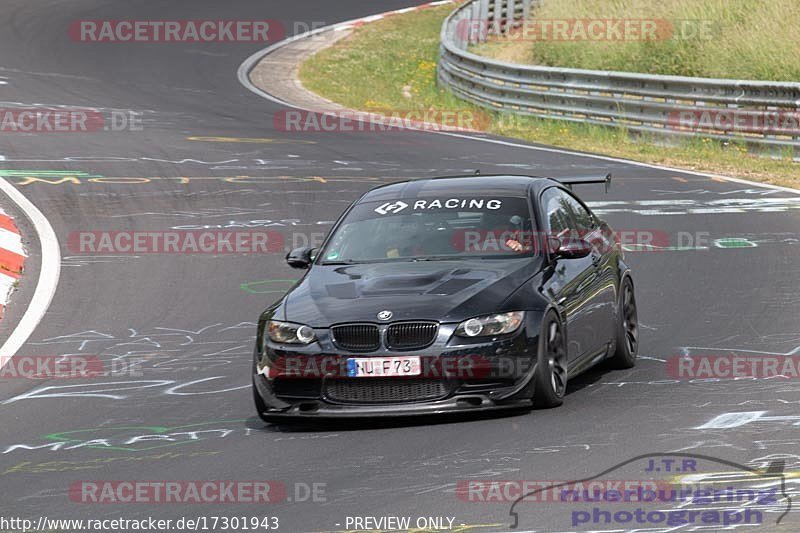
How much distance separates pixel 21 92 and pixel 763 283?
18.4 m

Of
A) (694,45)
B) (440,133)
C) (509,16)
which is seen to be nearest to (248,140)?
(440,133)

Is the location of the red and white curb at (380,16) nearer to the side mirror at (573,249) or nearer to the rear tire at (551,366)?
the side mirror at (573,249)


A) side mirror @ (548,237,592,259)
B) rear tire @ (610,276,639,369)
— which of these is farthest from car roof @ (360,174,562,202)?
rear tire @ (610,276,639,369)

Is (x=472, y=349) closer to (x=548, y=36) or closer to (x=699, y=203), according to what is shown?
(x=699, y=203)

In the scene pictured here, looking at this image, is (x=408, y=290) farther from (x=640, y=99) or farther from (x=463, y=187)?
(x=640, y=99)

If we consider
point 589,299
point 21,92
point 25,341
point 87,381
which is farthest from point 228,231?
point 21,92

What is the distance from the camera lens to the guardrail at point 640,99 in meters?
22.3

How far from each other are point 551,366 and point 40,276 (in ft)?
23.1

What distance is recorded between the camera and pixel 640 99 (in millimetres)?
24781

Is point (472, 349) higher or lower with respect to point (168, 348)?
higher

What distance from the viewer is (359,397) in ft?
29.2

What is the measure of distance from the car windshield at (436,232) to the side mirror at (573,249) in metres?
0.19

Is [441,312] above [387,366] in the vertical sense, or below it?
above

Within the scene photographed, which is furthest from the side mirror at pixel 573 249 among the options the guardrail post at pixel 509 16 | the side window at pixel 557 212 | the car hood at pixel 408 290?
the guardrail post at pixel 509 16
